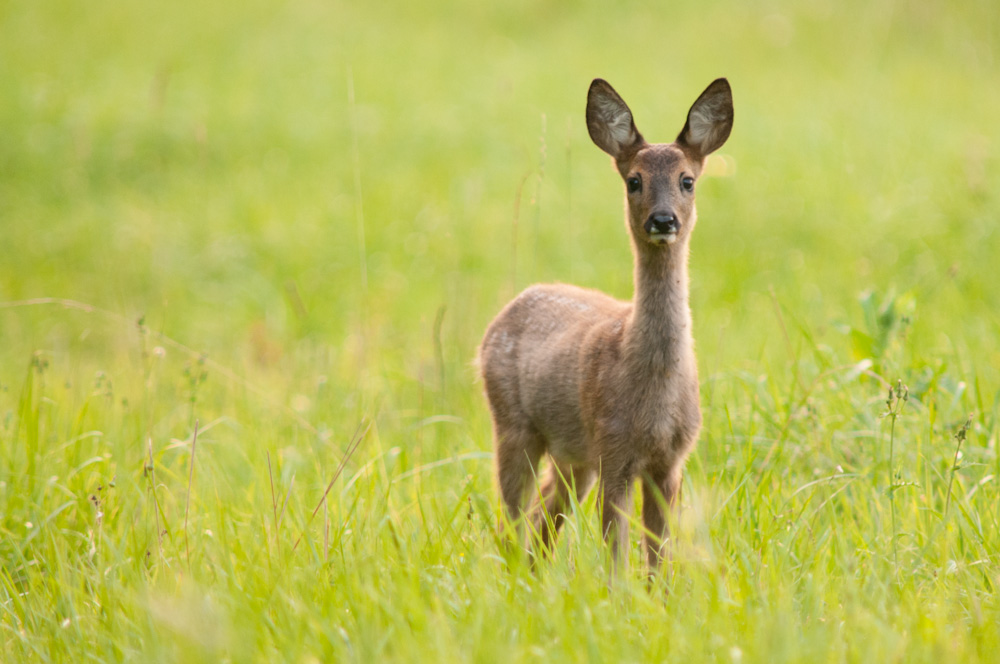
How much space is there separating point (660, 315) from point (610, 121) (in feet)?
2.61

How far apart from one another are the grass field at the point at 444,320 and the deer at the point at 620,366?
0.72ft

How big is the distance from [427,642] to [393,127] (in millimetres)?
10407

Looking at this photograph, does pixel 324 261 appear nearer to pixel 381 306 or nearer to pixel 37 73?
pixel 381 306

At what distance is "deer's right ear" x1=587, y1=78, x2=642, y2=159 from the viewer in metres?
3.77

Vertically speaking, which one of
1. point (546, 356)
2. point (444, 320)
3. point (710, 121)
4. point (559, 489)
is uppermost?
point (710, 121)

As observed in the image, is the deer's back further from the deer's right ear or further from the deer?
the deer's right ear

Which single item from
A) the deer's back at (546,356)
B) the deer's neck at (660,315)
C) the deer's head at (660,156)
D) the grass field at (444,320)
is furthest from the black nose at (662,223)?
the grass field at (444,320)

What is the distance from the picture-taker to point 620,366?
3520 millimetres

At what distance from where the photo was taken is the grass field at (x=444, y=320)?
9.17ft

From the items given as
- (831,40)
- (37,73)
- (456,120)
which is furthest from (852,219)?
(37,73)

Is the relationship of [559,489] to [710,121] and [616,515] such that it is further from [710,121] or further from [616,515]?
[710,121]

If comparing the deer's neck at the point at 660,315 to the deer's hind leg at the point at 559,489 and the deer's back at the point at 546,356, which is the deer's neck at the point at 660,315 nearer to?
the deer's back at the point at 546,356

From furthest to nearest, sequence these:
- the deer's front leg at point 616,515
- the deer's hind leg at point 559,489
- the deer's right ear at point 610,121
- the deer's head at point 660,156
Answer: the deer's hind leg at point 559,489 < the deer's right ear at point 610,121 < the deer's head at point 660,156 < the deer's front leg at point 616,515

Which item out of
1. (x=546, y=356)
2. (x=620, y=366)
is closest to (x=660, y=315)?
(x=620, y=366)
